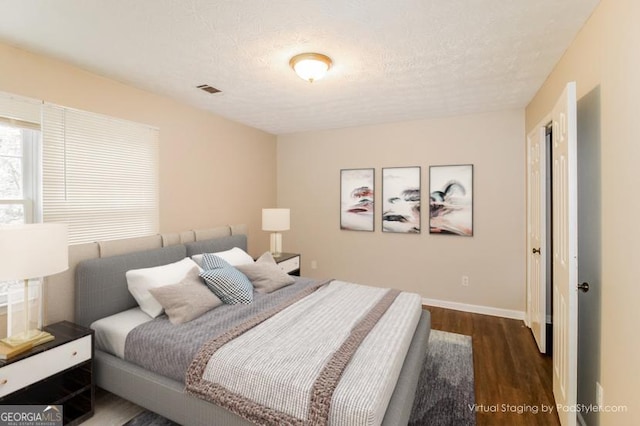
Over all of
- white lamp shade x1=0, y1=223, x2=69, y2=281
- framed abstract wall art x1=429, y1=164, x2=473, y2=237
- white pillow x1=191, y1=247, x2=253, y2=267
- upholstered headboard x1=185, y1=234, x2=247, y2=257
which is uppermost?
framed abstract wall art x1=429, y1=164, x2=473, y2=237

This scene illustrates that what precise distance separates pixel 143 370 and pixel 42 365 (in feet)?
1.76

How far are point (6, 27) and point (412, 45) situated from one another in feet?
8.73

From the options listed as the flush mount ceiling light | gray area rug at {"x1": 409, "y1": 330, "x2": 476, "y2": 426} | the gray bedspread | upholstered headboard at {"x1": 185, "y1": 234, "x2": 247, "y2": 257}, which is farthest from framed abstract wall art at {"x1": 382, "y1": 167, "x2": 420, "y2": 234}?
the gray bedspread

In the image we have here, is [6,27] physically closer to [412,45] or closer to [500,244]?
[412,45]

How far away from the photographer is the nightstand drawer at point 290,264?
3929 mm

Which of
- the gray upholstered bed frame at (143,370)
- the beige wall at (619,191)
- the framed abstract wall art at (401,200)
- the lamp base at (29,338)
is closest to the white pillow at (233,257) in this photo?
the gray upholstered bed frame at (143,370)

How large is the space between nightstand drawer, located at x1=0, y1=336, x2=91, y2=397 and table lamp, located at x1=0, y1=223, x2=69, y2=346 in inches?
4.5

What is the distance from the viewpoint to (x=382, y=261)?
174 inches

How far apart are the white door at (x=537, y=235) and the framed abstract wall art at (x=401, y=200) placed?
128cm

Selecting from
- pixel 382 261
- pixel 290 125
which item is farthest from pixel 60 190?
pixel 382 261

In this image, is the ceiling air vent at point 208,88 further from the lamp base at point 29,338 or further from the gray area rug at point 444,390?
the gray area rug at point 444,390

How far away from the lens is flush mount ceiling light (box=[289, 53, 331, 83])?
2.24 metres

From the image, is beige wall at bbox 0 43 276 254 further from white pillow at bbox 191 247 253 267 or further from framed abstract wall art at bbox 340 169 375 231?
framed abstract wall art at bbox 340 169 375 231

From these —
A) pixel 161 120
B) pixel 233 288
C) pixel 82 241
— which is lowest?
pixel 233 288
